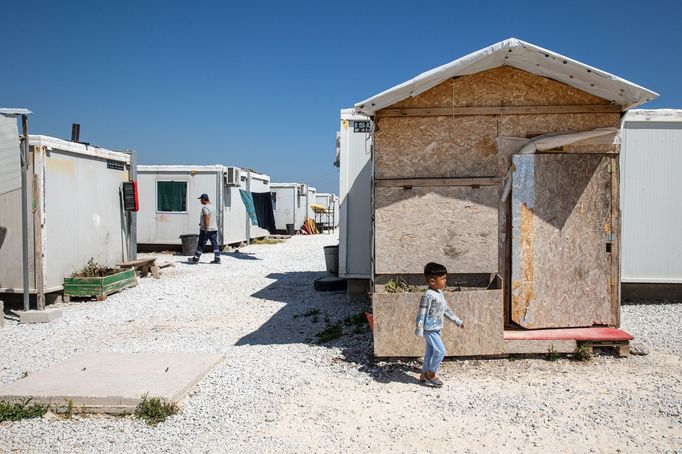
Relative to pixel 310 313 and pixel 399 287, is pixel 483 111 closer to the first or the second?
pixel 399 287

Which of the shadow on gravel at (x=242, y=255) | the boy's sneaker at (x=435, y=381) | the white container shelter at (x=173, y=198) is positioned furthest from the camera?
the white container shelter at (x=173, y=198)

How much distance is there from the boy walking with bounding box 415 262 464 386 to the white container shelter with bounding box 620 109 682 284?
5158mm

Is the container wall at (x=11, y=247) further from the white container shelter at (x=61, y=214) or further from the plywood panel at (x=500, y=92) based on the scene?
the plywood panel at (x=500, y=92)

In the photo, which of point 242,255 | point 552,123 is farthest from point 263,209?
point 552,123

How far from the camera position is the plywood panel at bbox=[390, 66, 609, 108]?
20.3 ft

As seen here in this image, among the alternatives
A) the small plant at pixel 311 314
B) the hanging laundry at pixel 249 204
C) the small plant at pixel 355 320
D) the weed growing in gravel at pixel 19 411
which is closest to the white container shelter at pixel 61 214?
the small plant at pixel 311 314

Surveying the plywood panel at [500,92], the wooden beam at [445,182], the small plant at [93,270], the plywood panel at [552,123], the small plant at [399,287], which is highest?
the plywood panel at [500,92]

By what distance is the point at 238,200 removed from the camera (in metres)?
18.9

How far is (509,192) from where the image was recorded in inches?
244

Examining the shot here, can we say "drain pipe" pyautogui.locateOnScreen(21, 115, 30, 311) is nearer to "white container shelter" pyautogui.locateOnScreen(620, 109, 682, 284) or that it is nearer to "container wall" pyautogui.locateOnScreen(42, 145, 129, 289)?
"container wall" pyautogui.locateOnScreen(42, 145, 129, 289)

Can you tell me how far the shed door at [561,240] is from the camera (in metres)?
6.18

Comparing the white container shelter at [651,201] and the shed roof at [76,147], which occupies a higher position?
the shed roof at [76,147]

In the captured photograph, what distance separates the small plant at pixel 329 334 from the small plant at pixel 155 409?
2.55 meters

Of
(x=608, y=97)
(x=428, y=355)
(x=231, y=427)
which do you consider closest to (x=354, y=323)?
(x=428, y=355)
